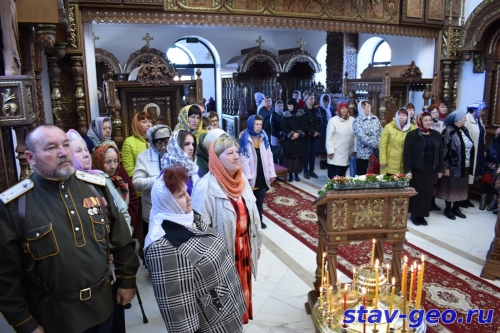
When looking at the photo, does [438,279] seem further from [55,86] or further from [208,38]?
[208,38]

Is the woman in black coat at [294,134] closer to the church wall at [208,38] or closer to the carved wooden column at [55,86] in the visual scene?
the carved wooden column at [55,86]

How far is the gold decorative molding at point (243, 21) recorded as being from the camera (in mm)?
6112

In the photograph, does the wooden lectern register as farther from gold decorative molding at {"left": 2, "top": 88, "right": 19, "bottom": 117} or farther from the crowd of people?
gold decorative molding at {"left": 2, "top": 88, "right": 19, "bottom": 117}

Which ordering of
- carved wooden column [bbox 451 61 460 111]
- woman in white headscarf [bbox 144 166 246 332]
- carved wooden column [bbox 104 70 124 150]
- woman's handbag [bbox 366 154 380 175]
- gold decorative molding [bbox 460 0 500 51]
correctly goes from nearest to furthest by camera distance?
woman in white headscarf [bbox 144 166 246 332], carved wooden column [bbox 104 70 124 150], woman's handbag [bbox 366 154 380 175], gold decorative molding [bbox 460 0 500 51], carved wooden column [bbox 451 61 460 111]

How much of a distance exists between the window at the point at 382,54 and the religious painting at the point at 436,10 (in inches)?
91.2

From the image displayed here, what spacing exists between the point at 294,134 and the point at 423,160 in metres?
2.82

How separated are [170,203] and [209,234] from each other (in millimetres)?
288

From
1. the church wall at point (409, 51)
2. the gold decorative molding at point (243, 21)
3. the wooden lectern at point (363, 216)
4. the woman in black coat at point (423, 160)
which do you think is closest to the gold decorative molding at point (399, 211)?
the wooden lectern at point (363, 216)

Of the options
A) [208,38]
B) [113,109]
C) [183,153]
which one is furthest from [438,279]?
[208,38]

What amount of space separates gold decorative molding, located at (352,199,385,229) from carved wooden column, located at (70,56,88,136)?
13.5ft

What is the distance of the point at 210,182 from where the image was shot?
286 centimetres

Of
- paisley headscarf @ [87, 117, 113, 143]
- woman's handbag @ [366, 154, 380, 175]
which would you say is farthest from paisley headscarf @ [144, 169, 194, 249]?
woman's handbag @ [366, 154, 380, 175]

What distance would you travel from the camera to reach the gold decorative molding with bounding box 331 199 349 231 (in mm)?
3154

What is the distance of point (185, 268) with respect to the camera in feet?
6.69
